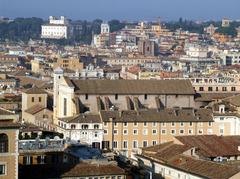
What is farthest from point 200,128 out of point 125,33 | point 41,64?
point 125,33

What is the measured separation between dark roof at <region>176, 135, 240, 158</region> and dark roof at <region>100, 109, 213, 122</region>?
27.3 feet

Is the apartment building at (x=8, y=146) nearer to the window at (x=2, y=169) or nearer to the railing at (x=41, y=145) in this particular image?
the window at (x=2, y=169)

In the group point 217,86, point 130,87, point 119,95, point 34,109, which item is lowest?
point 34,109

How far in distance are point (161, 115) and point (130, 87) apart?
15.3 ft

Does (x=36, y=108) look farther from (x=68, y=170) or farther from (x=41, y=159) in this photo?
(x=68, y=170)

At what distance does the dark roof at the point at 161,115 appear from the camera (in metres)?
46.4

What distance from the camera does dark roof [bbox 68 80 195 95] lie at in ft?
166

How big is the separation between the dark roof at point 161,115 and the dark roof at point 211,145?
833 cm

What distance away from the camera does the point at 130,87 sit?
5122cm

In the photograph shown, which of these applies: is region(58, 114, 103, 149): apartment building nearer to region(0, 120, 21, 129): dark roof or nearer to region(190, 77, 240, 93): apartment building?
region(190, 77, 240, 93): apartment building

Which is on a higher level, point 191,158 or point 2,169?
point 2,169

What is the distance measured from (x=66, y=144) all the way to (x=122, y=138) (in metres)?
14.7

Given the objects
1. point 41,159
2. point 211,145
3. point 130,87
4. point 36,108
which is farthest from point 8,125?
point 36,108

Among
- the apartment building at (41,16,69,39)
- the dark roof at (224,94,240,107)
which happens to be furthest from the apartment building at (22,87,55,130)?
the apartment building at (41,16,69,39)
